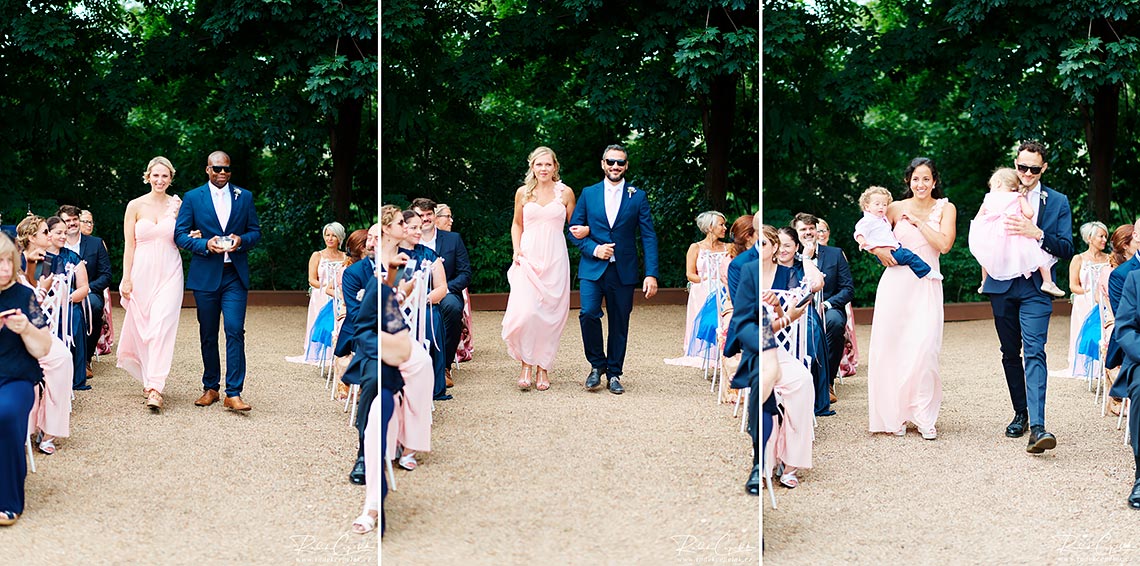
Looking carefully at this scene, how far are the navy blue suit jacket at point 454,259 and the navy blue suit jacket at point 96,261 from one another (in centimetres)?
210

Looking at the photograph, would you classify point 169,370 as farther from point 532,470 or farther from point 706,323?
point 706,323

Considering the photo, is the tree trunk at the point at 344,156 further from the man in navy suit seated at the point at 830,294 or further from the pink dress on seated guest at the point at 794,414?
the pink dress on seated guest at the point at 794,414

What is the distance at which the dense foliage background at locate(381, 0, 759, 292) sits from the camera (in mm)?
4215

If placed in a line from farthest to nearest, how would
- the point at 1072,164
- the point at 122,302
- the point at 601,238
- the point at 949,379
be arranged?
the point at 1072,164 < the point at 949,379 < the point at 122,302 < the point at 601,238

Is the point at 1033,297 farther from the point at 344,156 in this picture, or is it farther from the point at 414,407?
the point at 344,156

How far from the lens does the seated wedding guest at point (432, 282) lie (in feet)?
13.7

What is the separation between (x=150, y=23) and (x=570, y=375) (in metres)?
2.27

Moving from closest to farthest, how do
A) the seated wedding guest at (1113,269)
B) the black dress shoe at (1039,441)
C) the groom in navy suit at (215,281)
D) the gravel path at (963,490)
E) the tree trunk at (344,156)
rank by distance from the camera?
1. the tree trunk at (344,156)
2. the gravel path at (963,490)
3. the groom in navy suit at (215,281)
4. the black dress shoe at (1039,441)
5. the seated wedding guest at (1113,269)

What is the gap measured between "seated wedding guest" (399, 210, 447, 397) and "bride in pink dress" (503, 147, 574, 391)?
25 centimetres

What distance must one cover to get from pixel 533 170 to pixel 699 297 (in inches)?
29.9

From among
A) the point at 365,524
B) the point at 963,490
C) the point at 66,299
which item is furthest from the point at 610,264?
the point at 66,299

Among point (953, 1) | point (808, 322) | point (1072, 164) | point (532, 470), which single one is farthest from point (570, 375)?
point (1072, 164)

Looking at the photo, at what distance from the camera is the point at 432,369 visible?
4531 millimetres

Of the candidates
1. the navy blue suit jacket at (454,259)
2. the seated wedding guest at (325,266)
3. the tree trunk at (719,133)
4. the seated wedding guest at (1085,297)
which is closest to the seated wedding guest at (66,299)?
the seated wedding guest at (325,266)
